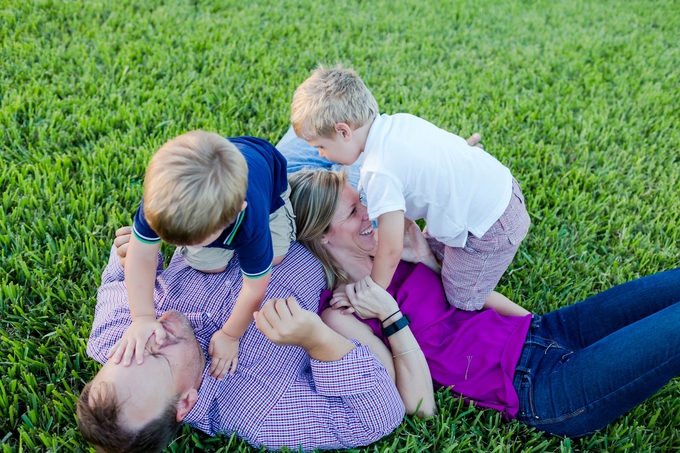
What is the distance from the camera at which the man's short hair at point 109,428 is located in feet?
6.14

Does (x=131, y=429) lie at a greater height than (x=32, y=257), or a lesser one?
greater

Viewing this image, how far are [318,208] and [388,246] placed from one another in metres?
0.46

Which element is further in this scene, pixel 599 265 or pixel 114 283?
pixel 599 265

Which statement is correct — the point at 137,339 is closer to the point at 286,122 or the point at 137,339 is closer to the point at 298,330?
the point at 298,330

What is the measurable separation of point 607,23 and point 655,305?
525 cm

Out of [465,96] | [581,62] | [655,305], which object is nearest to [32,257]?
[655,305]

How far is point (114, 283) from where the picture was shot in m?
2.56

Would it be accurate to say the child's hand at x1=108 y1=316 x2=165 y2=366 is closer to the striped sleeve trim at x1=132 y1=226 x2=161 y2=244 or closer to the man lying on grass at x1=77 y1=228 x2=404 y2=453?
the man lying on grass at x1=77 y1=228 x2=404 y2=453

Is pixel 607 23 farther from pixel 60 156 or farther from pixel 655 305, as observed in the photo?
pixel 60 156

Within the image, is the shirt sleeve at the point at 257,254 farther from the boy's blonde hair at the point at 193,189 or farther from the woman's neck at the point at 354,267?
the woman's neck at the point at 354,267

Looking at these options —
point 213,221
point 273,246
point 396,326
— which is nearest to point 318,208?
point 273,246

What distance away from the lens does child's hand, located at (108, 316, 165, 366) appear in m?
2.03

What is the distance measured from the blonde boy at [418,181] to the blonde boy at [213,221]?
355 mm

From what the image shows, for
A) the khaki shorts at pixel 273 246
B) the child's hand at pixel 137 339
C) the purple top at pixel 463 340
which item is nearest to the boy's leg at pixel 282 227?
the khaki shorts at pixel 273 246
